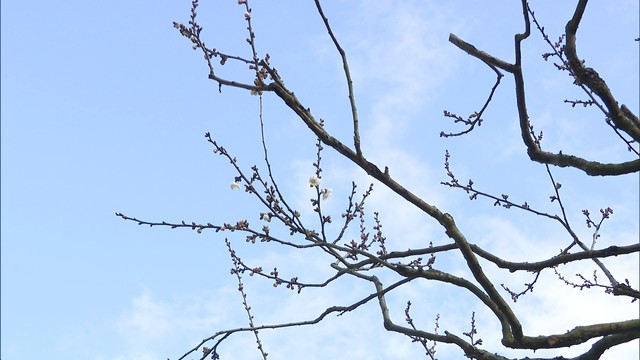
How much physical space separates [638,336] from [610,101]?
3.74 feet

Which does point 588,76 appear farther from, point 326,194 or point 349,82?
point 326,194

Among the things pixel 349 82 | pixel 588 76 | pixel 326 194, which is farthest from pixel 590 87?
pixel 326 194

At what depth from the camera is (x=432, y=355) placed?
5.11 metres

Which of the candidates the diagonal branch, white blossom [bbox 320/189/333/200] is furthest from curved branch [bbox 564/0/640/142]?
white blossom [bbox 320/189/333/200]

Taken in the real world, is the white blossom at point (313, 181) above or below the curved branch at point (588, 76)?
above

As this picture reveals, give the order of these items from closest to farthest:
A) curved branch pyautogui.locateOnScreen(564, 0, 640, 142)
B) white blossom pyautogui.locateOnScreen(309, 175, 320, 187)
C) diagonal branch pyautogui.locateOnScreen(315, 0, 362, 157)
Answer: diagonal branch pyautogui.locateOnScreen(315, 0, 362, 157), curved branch pyautogui.locateOnScreen(564, 0, 640, 142), white blossom pyautogui.locateOnScreen(309, 175, 320, 187)

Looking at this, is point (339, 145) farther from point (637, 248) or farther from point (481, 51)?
point (637, 248)

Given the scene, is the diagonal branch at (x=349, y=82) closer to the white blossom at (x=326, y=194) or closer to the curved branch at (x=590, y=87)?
the curved branch at (x=590, y=87)

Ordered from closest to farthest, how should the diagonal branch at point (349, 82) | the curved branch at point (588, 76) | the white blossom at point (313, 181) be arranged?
the diagonal branch at point (349, 82) < the curved branch at point (588, 76) < the white blossom at point (313, 181)

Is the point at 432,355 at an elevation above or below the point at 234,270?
below

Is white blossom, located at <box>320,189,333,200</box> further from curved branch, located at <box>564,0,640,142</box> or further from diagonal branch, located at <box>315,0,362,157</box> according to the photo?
curved branch, located at <box>564,0,640,142</box>

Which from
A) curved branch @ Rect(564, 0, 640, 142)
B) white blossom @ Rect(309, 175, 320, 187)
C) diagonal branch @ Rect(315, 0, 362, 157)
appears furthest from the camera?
white blossom @ Rect(309, 175, 320, 187)

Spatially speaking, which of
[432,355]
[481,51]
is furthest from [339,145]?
[432,355]

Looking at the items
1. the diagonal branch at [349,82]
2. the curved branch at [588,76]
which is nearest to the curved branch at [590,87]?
the curved branch at [588,76]
